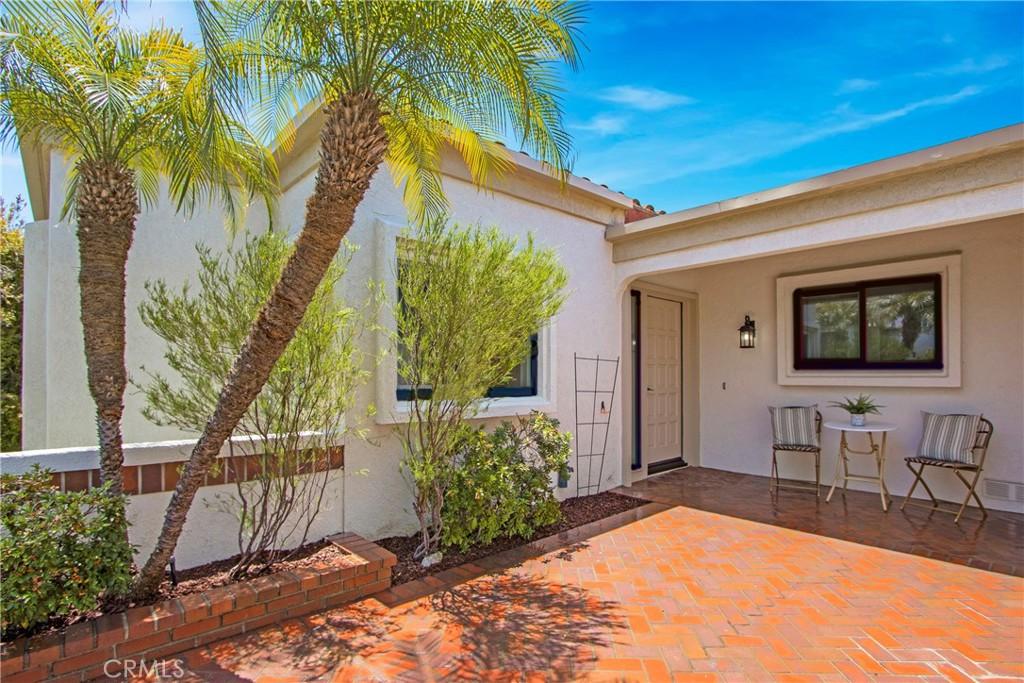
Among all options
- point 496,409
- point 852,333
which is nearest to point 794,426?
point 852,333

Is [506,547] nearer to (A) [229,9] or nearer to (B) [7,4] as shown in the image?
(A) [229,9]

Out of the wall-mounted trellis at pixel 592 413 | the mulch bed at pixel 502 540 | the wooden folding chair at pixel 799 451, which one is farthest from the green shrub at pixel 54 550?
the wooden folding chair at pixel 799 451

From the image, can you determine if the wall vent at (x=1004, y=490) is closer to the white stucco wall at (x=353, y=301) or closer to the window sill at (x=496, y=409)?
the white stucco wall at (x=353, y=301)

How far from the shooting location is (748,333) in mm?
8742

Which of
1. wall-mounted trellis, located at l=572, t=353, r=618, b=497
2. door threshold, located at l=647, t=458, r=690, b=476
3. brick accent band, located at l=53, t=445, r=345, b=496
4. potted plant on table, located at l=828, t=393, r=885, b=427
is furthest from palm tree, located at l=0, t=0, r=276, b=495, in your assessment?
potted plant on table, located at l=828, t=393, r=885, b=427

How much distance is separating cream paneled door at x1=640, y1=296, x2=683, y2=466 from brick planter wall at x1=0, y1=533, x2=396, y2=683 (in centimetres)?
574

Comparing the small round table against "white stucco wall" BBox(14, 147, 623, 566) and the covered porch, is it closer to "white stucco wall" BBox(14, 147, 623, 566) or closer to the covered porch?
the covered porch

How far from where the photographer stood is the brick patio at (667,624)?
3.12m

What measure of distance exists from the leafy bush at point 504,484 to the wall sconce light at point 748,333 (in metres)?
4.64

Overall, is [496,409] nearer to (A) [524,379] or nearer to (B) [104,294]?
(A) [524,379]

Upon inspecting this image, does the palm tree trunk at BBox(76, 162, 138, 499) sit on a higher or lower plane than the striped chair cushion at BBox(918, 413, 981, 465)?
higher

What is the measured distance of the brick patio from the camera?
3.12 metres

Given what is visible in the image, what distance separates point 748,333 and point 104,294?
8588 mm

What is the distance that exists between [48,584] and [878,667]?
16.0 feet
